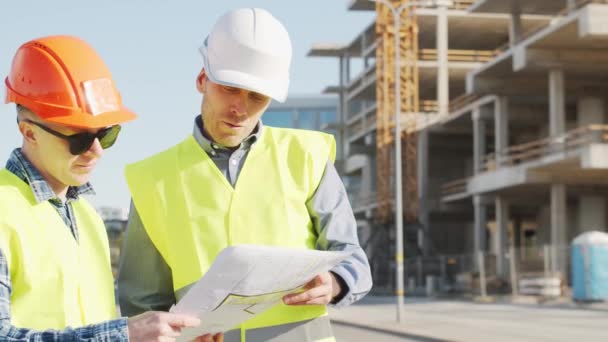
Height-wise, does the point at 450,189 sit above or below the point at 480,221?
above

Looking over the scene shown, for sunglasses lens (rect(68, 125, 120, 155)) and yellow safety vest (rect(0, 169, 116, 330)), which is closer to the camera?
yellow safety vest (rect(0, 169, 116, 330))

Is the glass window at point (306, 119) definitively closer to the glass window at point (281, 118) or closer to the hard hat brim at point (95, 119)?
the glass window at point (281, 118)

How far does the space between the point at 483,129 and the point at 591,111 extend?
8.71 metres

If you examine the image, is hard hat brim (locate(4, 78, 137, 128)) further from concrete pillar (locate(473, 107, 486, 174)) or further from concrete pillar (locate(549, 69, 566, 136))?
concrete pillar (locate(473, 107, 486, 174))

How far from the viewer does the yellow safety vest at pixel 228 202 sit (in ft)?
11.1

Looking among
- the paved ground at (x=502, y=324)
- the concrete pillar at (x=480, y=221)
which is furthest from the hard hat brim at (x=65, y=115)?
the concrete pillar at (x=480, y=221)

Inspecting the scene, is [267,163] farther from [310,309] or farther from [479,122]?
[479,122]

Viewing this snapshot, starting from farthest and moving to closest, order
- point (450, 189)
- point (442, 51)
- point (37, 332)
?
point (450, 189)
point (442, 51)
point (37, 332)

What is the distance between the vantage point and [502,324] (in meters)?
24.8

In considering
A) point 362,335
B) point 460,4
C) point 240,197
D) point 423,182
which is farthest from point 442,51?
point 240,197

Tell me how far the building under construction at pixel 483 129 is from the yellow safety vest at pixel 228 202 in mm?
29092

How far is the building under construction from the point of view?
136 ft

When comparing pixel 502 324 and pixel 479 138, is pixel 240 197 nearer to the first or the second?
pixel 502 324

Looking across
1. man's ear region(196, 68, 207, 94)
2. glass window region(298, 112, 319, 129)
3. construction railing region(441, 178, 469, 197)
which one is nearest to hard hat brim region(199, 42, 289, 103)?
man's ear region(196, 68, 207, 94)
